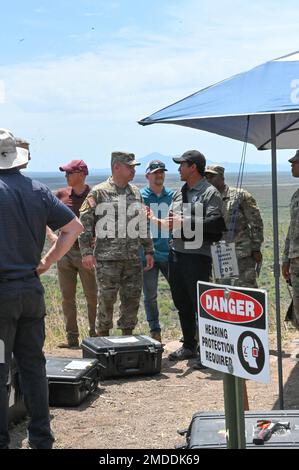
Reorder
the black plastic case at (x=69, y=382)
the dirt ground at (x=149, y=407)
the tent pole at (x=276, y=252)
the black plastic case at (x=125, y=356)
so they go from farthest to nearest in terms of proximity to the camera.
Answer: the black plastic case at (x=125, y=356), the black plastic case at (x=69, y=382), the tent pole at (x=276, y=252), the dirt ground at (x=149, y=407)

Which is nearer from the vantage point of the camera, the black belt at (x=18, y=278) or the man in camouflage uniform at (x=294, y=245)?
the black belt at (x=18, y=278)

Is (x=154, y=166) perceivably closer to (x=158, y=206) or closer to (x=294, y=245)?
(x=158, y=206)

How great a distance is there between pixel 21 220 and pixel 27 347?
76 cm

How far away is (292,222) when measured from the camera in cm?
663

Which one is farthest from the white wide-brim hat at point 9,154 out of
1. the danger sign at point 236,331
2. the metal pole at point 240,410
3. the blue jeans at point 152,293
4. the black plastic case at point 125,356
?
the blue jeans at point 152,293

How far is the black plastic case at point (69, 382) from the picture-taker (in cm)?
581

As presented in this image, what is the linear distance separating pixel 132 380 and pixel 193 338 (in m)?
0.92

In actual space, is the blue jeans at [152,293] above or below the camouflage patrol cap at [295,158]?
below

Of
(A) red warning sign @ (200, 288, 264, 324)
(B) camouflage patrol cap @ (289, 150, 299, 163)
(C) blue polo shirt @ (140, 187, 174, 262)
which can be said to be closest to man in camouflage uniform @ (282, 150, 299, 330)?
(B) camouflage patrol cap @ (289, 150, 299, 163)

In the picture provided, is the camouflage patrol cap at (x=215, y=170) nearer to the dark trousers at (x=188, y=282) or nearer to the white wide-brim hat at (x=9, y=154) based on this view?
the dark trousers at (x=188, y=282)

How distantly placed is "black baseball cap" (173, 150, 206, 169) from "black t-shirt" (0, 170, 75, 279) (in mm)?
2541

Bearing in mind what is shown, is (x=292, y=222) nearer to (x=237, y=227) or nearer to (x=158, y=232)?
(x=237, y=227)

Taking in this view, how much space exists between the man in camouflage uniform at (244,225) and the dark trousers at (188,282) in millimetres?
719
